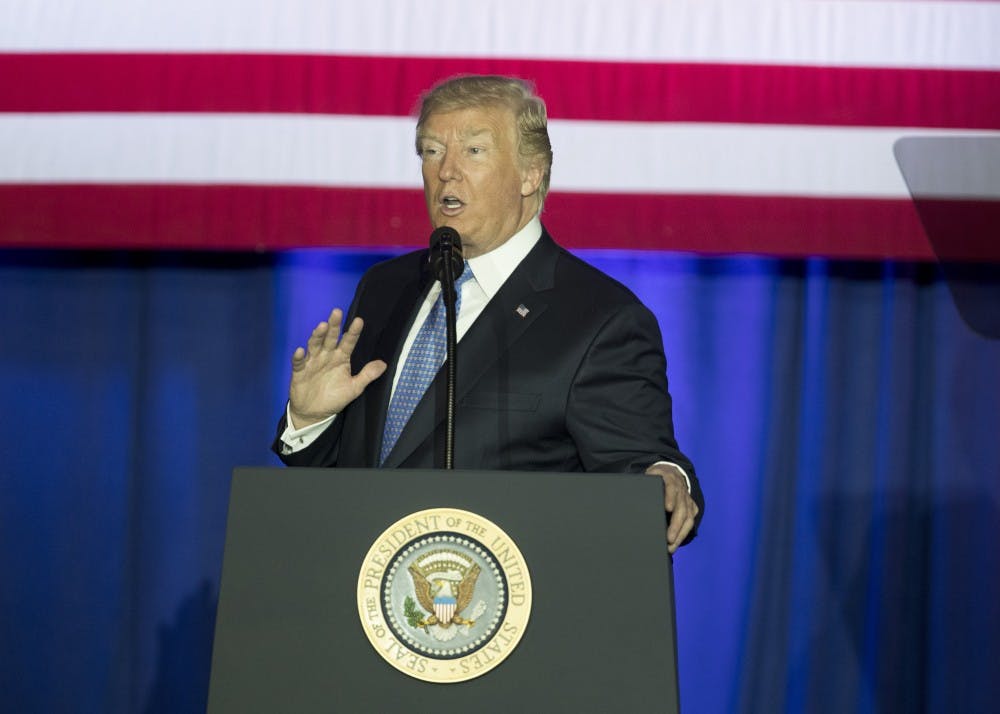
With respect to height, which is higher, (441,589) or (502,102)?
(502,102)

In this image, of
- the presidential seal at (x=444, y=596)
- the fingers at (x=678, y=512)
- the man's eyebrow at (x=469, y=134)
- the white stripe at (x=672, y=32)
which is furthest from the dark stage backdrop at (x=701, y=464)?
the presidential seal at (x=444, y=596)

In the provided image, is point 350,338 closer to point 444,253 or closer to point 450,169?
point 444,253

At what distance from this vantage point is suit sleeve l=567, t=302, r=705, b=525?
1530 mm

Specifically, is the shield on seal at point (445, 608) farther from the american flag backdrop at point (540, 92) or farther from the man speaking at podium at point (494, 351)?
the american flag backdrop at point (540, 92)

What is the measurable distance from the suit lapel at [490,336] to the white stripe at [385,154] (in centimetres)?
108

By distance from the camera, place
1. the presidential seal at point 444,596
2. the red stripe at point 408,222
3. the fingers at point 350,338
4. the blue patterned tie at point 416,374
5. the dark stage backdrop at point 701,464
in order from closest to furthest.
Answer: the presidential seal at point 444,596, the fingers at point 350,338, the blue patterned tie at point 416,374, the red stripe at point 408,222, the dark stage backdrop at point 701,464

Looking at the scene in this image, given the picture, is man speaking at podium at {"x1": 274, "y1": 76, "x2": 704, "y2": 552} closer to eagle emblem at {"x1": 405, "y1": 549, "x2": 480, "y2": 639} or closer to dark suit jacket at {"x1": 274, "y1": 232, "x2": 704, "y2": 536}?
dark suit jacket at {"x1": 274, "y1": 232, "x2": 704, "y2": 536}

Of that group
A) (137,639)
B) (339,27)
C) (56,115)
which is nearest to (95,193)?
(56,115)

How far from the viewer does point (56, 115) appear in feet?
9.34

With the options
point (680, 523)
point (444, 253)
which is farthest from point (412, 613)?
point (444, 253)

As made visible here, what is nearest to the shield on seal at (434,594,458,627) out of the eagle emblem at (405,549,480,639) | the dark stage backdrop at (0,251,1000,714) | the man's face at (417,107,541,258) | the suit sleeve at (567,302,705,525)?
the eagle emblem at (405,549,480,639)

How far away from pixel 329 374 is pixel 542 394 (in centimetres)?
28

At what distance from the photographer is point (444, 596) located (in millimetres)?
1039

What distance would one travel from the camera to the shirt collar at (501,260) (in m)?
1.71
